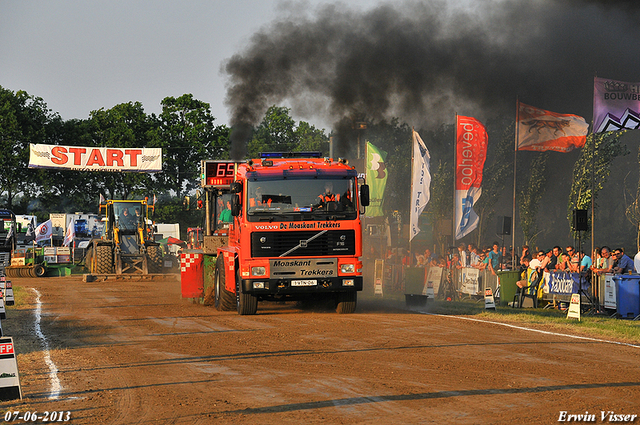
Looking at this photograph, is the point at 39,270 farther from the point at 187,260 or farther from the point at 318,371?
the point at 318,371

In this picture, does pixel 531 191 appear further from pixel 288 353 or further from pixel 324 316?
pixel 288 353

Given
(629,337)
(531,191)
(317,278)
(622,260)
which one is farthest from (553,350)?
(531,191)

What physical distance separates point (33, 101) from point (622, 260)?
193ft

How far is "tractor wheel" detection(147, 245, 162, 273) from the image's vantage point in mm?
32438

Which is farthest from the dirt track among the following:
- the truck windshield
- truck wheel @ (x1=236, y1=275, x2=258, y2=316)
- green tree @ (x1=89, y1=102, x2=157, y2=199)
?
green tree @ (x1=89, y1=102, x2=157, y2=199)

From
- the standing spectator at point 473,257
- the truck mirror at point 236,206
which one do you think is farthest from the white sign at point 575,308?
the standing spectator at point 473,257

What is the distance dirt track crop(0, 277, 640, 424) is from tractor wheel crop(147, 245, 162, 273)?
16677mm

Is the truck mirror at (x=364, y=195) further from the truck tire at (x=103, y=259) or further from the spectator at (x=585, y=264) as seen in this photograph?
the truck tire at (x=103, y=259)

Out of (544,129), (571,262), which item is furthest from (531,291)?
(544,129)

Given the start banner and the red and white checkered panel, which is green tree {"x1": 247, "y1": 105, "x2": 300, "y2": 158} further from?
the red and white checkered panel

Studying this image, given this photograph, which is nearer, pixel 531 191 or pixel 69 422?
pixel 69 422

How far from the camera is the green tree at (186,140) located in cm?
6550

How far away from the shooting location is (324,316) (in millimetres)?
15906

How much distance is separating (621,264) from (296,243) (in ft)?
26.7
